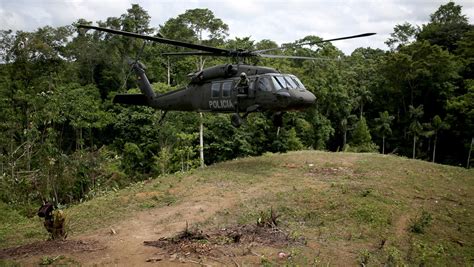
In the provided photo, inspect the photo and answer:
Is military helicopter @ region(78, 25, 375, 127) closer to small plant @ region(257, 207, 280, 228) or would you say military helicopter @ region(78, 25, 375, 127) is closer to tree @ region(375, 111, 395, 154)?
small plant @ region(257, 207, 280, 228)

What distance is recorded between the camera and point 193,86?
46.2 feet

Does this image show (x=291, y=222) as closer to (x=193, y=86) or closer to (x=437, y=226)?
(x=437, y=226)

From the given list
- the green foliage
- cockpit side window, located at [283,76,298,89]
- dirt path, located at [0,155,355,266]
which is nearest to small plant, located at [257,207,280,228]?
dirt path, located at [0,155,355,266]

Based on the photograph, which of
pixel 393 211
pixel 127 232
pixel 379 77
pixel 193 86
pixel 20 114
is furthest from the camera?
pixel 379 77

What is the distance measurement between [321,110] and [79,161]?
21.2 m

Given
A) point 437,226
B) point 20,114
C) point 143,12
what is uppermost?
point 143,12

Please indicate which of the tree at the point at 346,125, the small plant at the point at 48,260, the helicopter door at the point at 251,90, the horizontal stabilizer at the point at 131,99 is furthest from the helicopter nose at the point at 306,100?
the tree at the point at 346,125

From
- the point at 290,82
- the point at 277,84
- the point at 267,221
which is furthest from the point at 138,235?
the point at 290,82

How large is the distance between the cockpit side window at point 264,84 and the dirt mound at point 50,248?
257 inches

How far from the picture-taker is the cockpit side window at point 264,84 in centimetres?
A: 1232

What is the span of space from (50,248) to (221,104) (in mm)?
7074

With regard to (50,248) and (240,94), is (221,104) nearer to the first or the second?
(240,94)

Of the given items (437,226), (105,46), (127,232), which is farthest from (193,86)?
(105,46)

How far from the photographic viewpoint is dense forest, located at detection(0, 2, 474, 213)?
25.0 meters
